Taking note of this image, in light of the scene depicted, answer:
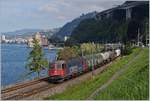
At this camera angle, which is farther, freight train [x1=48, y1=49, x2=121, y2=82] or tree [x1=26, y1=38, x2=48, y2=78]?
tree [x1=26, y1=38, x2=48, y2=78]

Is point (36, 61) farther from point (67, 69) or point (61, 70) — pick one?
point (61, 70)

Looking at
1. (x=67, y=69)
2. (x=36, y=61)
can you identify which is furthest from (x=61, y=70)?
(x=36, y=61)

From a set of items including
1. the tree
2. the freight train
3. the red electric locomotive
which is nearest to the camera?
the red electric locomotive

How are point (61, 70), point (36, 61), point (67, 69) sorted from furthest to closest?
point (36, 61) < point (67, 69) < point (61, 70)

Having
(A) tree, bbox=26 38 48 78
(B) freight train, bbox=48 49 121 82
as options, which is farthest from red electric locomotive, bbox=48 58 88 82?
(A) tree, bbox=26 38 48 78

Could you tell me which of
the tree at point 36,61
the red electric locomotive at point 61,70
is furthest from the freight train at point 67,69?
the tree at point 36,61

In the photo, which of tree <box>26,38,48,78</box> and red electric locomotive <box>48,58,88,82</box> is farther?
tree <box>26,38,48,78</box>

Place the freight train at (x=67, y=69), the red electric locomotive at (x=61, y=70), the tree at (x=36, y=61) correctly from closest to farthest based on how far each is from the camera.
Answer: the red electric locomotive at (x=61, y=70), the freight train at (x=67, y=69), the tree at (x=36, y=61)

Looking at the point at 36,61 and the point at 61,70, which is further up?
the point at 61,70

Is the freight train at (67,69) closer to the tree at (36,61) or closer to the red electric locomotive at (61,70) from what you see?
the red electric locomotive at (61,70)

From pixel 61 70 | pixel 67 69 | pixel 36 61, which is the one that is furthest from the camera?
pixel 36 61

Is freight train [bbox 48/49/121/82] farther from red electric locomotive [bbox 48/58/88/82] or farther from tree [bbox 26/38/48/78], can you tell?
tree [bbox 26/38/48/78]

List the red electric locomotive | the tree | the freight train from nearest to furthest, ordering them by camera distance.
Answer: the red electric locomotive
the freight train
the tree

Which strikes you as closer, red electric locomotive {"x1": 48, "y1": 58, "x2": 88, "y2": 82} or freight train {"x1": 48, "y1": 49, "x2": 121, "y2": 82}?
red electric locomotive {"x1": 48, "y1": 58, "x2": 88, "y2": 82}
